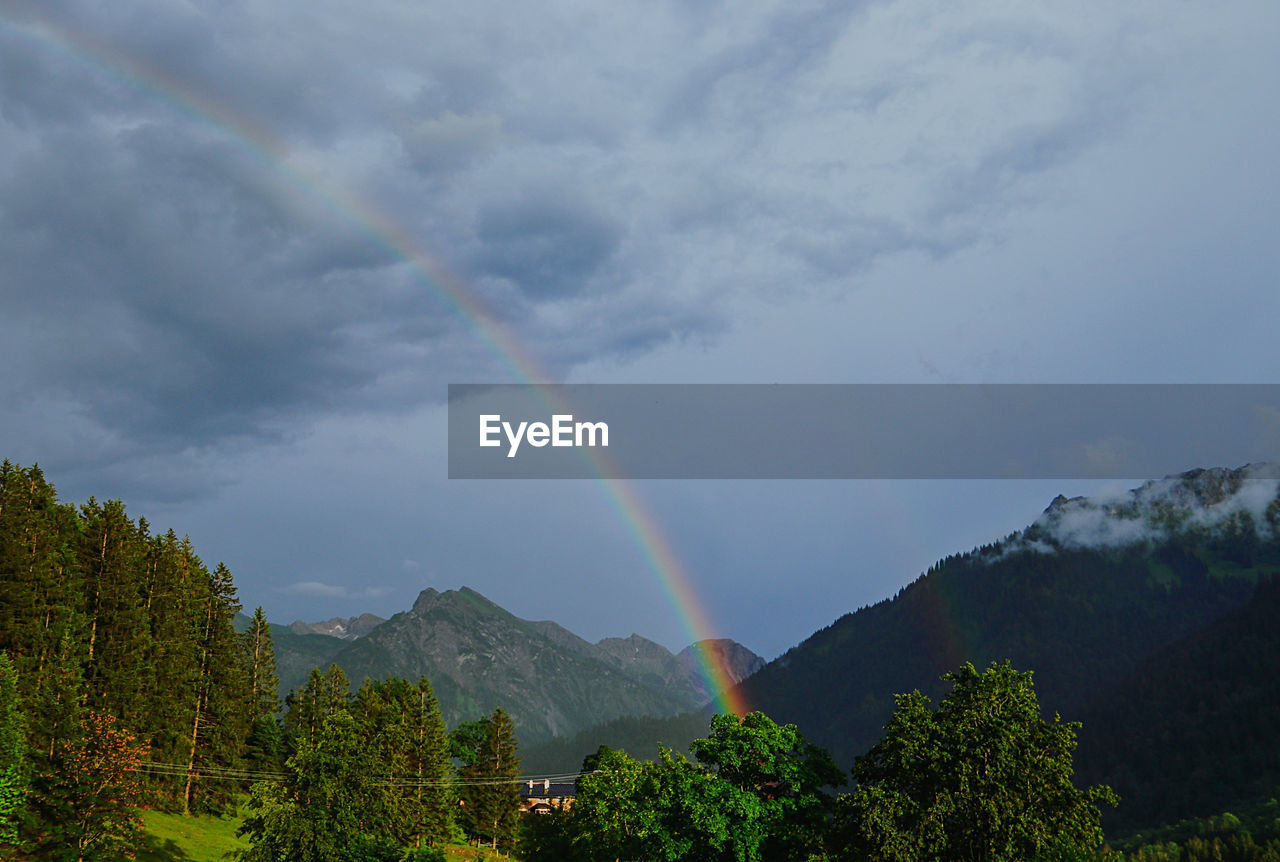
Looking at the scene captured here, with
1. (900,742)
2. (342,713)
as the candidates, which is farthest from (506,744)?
(900,742)

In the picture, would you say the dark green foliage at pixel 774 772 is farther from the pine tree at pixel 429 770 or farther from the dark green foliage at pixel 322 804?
the pine tree at pixel 429 770

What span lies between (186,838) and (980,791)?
65.4 m

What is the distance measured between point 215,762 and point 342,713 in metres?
47.2

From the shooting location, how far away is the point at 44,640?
2938 inches

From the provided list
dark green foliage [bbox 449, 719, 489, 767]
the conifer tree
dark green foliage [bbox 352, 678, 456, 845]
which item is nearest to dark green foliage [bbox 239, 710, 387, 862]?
the conifer tree

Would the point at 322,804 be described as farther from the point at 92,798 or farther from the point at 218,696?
the point at 218,696

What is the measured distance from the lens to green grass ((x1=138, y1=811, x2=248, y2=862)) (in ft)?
234

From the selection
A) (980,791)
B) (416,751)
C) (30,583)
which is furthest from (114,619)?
(980,791)

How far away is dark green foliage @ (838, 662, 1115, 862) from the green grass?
167 ft

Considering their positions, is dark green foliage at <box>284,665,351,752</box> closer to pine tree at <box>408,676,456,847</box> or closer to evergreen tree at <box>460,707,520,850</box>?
pine tree at <box>408,676,456,847</box>

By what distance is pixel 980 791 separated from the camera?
49594 mm

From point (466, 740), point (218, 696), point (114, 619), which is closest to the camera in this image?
point (114, 619)

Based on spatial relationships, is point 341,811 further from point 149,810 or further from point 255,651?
point 255,651

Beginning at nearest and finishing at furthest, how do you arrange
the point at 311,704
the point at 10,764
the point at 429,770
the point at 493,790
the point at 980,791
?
1. the point at 980,791
2. the point at 10,764
3. the point at 429,770
4. the point at 311,704
5. the point at 493,790
